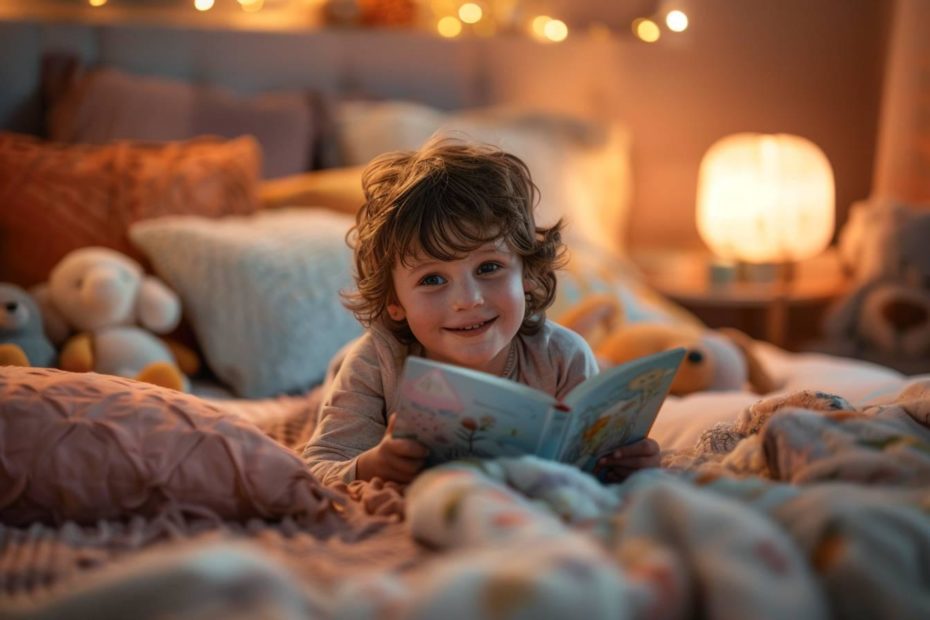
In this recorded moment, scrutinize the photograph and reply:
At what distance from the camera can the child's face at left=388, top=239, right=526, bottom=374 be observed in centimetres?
136

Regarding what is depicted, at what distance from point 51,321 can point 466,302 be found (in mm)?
1026

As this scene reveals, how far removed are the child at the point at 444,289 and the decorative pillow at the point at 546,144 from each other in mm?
1071

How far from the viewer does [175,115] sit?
2564mm

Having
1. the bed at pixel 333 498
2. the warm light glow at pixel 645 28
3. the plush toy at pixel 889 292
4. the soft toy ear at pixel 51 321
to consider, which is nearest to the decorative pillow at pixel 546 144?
the warm light glow at pixel 645 28

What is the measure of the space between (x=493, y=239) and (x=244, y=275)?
0.83m

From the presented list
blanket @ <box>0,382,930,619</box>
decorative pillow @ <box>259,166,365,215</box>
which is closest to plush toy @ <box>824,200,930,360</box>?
decorative pillow @ <box>259,166,365,215</box>

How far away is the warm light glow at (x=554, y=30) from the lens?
3.23 metres

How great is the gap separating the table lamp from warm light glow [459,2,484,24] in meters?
0.85

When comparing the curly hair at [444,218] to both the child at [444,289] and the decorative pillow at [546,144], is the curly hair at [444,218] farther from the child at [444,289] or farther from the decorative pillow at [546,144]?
the decorative pillow at [546,144]

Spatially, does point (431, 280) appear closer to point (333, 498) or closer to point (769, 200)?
point (333, 498)

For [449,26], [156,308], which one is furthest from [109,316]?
[449,26]

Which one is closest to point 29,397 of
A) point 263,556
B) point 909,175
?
point 263,556

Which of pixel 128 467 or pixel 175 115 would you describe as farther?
pixel 175 115

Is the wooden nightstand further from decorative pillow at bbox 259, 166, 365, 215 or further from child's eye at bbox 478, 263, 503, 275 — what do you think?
child's eye at bbox 478, 263, 503, 275
